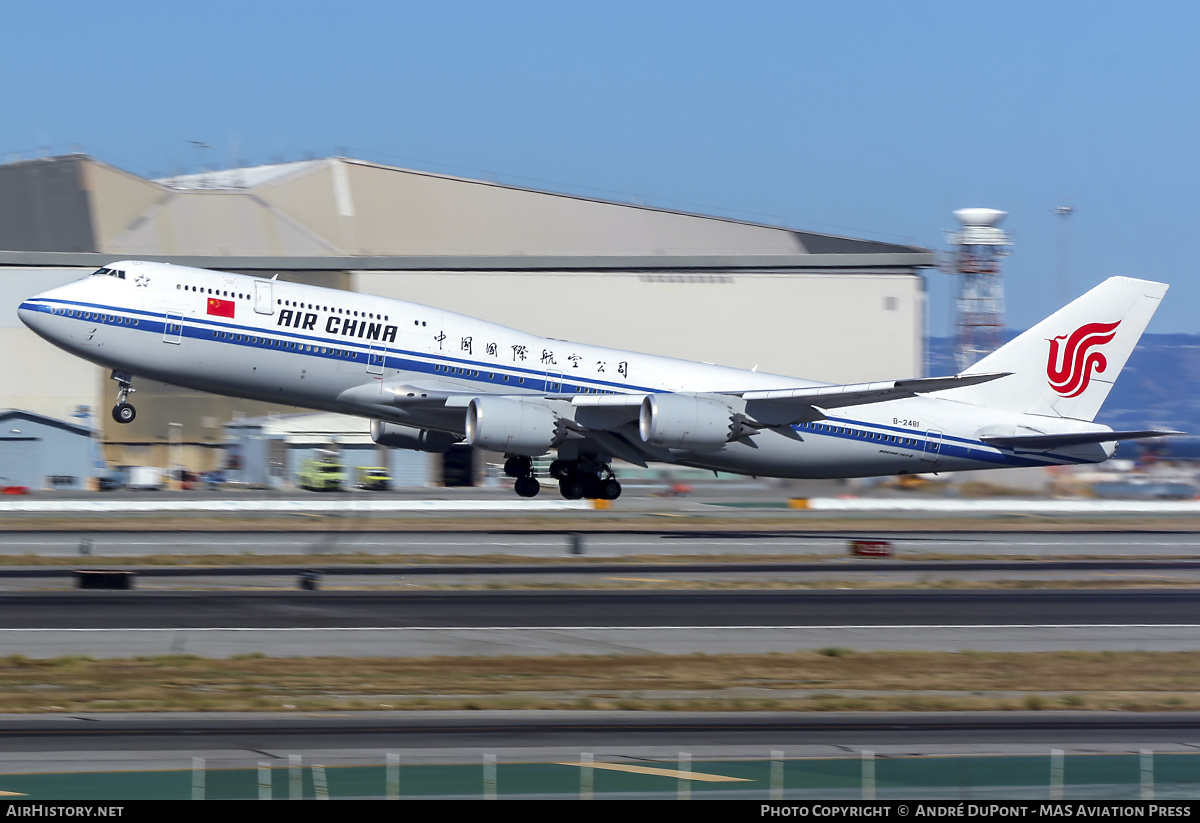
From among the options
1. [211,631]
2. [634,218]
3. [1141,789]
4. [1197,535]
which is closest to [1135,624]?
[1141,789]

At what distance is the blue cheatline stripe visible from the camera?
33406mm

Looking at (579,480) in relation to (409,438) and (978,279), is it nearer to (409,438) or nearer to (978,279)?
(409,438)

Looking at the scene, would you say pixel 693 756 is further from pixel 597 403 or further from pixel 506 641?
pixel 597 403

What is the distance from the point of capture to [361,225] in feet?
257

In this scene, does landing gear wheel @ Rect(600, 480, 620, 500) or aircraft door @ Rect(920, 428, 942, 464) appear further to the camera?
aircraft door @ Rect(920, 428, 942, 464)

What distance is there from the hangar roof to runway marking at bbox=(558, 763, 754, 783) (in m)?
64.0

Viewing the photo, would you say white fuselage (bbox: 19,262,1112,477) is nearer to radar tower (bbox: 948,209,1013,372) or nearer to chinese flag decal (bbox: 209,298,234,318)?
chinese flag decal (bbox: 209,298,234,318)

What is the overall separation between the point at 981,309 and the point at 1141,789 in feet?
304

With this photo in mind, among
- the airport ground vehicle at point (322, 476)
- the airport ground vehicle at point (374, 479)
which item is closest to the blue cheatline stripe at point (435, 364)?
the airport ground vehicle at point (374, 479)

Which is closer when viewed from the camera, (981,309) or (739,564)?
(739,564)

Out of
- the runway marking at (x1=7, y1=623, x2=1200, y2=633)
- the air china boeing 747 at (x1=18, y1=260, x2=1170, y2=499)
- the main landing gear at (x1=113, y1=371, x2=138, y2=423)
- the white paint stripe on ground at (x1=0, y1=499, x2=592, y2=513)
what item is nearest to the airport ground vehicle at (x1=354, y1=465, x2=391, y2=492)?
the white paint stripe on ground at (x1=0, y1=499, x2=592, y2=513)

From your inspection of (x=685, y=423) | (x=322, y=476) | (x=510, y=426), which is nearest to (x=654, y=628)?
(x=510, y=426)

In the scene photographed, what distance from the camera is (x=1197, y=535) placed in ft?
146

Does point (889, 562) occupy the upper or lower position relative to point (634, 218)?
lower
